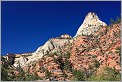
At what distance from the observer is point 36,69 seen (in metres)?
26.8

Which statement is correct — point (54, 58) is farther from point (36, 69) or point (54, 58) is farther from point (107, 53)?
point (107, 53)

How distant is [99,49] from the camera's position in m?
28.5

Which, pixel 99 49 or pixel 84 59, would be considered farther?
pixel 99 49

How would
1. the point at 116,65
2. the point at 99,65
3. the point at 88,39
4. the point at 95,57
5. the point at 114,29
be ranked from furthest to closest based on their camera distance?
the point at 88,39
the point at 114,29
the point at 95,57
the point at 99,65
the point at 116,65

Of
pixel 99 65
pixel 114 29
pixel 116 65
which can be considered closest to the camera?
pixel 116 65

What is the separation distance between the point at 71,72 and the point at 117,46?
4.94 metres

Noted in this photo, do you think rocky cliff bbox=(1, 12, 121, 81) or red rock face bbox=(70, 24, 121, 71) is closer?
rocky cliff bbox=(1, 12, 121, 81)

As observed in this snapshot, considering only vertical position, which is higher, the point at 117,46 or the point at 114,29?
the point at 114,29

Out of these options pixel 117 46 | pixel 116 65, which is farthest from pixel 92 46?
pixel 116 65

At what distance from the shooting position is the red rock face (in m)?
25.8

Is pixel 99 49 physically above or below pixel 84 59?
above

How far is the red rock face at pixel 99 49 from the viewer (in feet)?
84.6

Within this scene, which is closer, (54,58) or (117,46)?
(117,46)

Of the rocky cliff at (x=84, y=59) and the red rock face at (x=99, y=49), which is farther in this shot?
the red rock face at (x=99, y=49)
